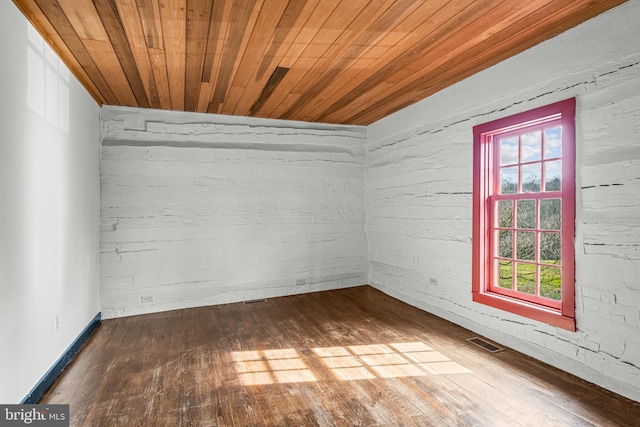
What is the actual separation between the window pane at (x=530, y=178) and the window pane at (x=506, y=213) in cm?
22

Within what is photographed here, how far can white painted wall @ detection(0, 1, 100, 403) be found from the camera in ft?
6.66

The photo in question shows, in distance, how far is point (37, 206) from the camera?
8.04ft

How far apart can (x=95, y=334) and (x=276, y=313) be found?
1.87m

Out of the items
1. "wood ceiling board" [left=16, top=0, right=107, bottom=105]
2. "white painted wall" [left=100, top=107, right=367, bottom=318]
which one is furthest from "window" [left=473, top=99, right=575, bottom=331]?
"wood ceiling board" [left=16, top=0, right=107, bottom=105]

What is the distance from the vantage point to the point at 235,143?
15.9ft

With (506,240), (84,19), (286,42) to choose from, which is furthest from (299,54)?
(506,240)

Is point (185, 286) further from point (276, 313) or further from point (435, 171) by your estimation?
point (435, 171)

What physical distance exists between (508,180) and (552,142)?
21.3 inches

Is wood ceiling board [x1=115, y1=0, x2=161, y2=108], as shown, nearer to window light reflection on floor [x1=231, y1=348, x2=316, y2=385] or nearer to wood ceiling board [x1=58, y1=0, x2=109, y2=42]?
wood ceiling board [x1=58, y1=0, x2=109, y2=42]

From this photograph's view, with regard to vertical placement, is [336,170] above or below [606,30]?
below

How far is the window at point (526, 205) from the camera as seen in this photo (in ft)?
8.87

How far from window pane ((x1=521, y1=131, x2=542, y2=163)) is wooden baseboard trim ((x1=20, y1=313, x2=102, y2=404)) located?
13.6ft

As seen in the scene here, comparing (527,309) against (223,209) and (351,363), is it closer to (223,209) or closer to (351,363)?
(351,363)

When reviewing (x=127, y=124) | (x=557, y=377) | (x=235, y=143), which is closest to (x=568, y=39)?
(x=557, y=377)
